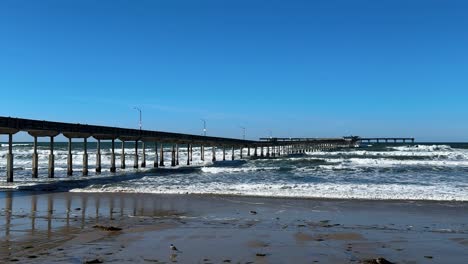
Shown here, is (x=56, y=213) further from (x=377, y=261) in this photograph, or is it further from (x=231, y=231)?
(x=377, y=261)

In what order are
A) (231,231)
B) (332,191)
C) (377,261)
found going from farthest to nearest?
(332,191), (231,231), (377,261)

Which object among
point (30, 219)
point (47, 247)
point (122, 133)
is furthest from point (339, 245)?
point (122, 133)

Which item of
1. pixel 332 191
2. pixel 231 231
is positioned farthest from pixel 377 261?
pixel 332 191

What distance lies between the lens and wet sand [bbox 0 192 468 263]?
8.71 meters

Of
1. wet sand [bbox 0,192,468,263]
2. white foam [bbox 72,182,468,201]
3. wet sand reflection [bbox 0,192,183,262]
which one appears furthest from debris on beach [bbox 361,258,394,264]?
white foam [bbox 72,182,468,201]

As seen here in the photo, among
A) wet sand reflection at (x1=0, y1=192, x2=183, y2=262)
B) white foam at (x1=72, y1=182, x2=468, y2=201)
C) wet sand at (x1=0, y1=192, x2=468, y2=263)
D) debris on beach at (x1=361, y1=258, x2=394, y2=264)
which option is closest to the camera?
debris on beach at (x1=361, y1=258, x2=394, y2=264)

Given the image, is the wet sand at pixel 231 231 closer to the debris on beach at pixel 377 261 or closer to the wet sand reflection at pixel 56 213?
the wet sand reflection at pixel 56 213

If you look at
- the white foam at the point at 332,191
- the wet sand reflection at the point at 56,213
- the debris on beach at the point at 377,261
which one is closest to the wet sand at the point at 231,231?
the wet sand reflection at the point at 56,213

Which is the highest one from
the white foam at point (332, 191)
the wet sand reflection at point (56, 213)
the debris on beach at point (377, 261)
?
the debris on beach at point (377, 261)

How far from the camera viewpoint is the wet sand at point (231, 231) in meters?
8.71

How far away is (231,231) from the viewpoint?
11.5 metres

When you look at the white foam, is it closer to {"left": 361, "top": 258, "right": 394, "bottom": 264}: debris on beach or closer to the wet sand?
the wet sand

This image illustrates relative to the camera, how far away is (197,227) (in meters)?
12.1

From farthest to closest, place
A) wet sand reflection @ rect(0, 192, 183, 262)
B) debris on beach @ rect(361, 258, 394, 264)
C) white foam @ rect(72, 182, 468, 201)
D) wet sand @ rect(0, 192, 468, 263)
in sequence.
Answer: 1. white foam @ rect(72, 182, 468, 201)
2. wet sand reflection @ rect(0, 192, 183, 262)
3. wet sand @ rect(0, 192, 468, 263)
4. debris on beach @ rect(361, 258, 394, 264)
